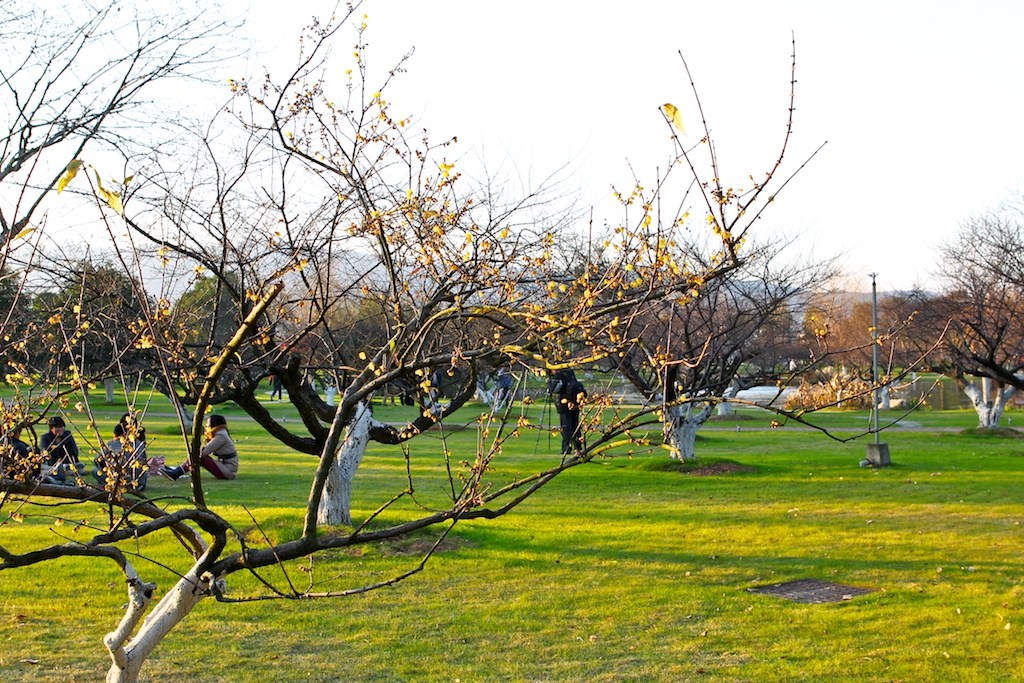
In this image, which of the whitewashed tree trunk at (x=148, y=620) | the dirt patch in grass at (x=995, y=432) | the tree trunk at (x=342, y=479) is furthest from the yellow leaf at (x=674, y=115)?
the dirt patch in grass at (x=995, y=432)

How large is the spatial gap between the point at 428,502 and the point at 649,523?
10.8 feet

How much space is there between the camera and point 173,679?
729cm

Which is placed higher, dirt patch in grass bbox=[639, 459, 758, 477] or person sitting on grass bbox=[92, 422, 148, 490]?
person sitting on grass bbox=[92, 422, 148, 490]

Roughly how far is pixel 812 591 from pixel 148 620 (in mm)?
6901

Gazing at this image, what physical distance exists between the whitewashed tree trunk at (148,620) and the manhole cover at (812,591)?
6.42m

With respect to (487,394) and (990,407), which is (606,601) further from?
(990,407)

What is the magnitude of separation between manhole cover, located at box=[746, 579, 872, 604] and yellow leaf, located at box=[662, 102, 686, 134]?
7.09 metres

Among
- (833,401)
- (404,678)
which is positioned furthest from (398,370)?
(404,678)

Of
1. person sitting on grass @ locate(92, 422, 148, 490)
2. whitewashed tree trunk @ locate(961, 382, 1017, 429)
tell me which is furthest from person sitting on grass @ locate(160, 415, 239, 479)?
whitewashed tree trunk @ locate(961, 382, 1017, 429)

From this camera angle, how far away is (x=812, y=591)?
10.0 metres

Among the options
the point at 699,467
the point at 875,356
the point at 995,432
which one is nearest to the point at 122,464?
the point at 875,356

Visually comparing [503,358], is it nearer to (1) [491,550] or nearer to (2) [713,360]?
(1) [491,550]

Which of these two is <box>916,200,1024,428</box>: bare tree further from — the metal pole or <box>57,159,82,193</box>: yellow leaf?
<box>57,159,82,193</box>: yellow leaf

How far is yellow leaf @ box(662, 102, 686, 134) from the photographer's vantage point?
11.1 ft
